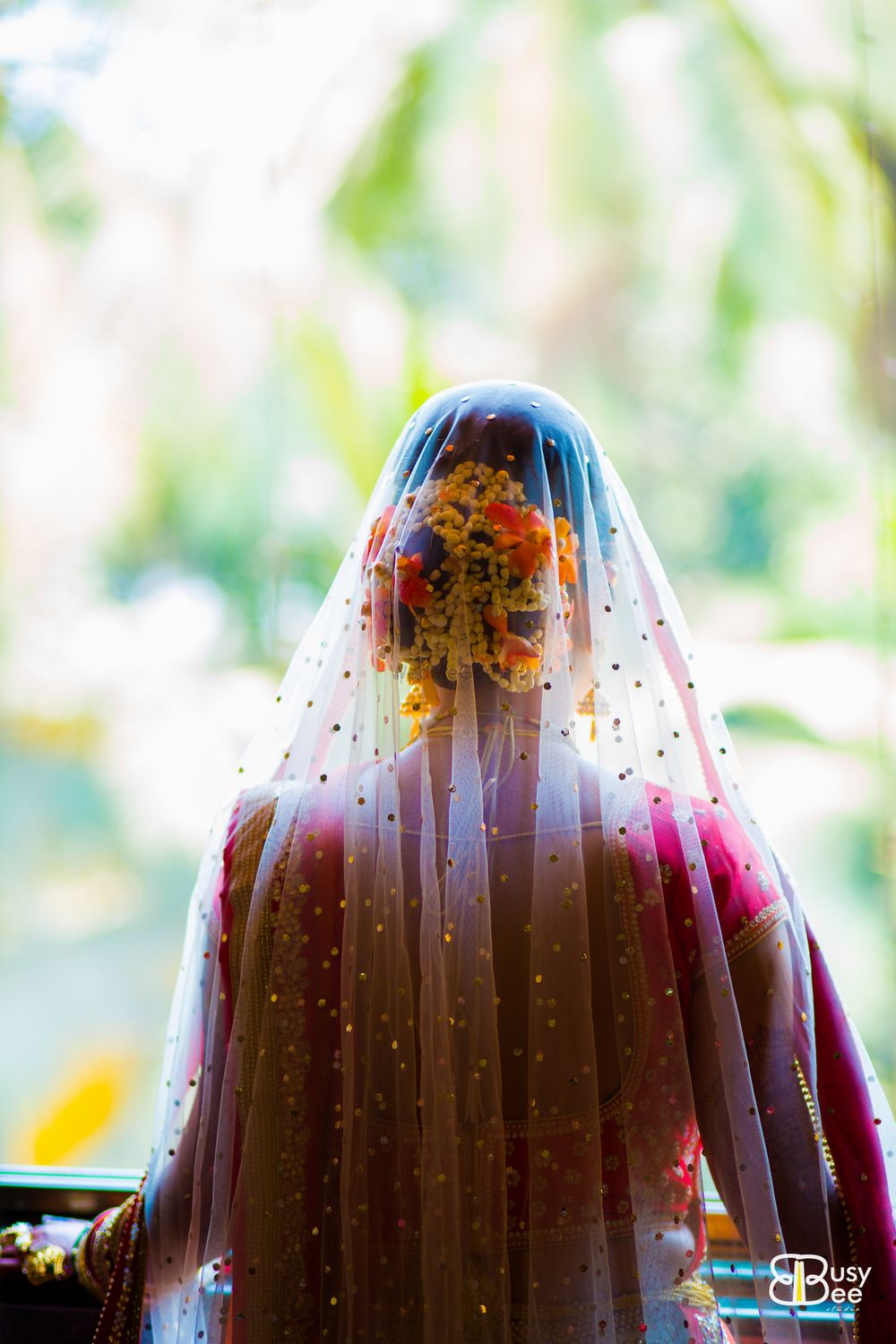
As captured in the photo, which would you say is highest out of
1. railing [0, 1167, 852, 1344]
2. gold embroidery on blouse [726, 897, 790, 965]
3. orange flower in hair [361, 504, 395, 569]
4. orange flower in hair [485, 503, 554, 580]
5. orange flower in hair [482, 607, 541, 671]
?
orange flower in hair [361, 504, 395, 569]

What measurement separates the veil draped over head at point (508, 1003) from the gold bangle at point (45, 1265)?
0.19m

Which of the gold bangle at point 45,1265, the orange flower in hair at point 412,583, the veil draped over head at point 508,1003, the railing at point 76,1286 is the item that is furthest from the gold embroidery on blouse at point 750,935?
the gold bangle at point 45,1265

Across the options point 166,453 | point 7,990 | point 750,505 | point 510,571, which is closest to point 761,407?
point 750,505

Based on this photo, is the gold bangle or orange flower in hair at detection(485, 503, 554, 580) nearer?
orange flower in hair at detection(485, 503, 554, 580)

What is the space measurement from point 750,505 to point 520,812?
4.71 ft

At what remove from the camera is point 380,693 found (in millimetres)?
995

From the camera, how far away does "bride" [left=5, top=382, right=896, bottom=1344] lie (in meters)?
0.89

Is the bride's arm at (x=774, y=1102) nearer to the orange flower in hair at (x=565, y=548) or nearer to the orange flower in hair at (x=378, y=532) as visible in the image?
the orange flower in hair at (x=565, y=548)

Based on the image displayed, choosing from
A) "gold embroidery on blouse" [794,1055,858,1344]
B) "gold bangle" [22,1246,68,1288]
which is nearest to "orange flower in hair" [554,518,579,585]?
"gold embroidery on blouse" [794,1055,858,1344]

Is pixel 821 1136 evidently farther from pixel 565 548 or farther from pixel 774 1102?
pixel 565 548

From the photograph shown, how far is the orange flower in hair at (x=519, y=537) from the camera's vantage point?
0.93 m

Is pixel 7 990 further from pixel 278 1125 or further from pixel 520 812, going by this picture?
pixel 520 812

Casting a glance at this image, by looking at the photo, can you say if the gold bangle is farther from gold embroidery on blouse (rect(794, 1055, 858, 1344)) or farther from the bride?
gold embroidery on blouse (rect(794, 1055, 858, 1344))

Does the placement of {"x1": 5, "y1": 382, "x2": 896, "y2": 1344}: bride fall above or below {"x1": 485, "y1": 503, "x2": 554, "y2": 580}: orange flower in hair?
below
